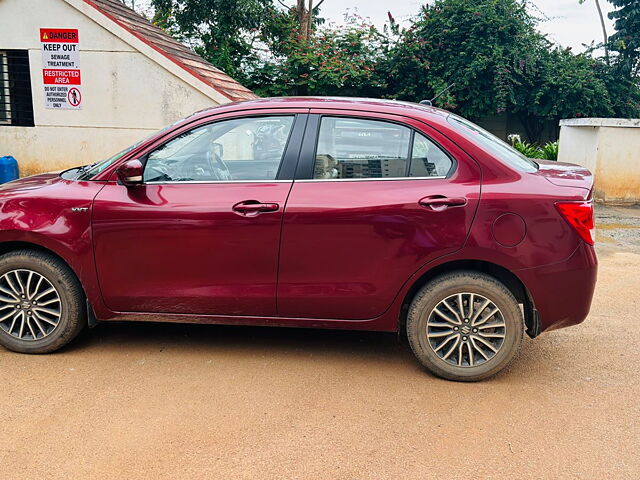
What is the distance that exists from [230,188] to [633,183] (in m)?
8.48

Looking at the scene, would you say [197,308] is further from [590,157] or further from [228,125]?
[590,157]

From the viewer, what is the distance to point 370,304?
12.9ft

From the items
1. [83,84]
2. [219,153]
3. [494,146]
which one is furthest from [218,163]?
[83,84]

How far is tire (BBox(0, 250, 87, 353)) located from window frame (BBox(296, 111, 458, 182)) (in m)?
1.70

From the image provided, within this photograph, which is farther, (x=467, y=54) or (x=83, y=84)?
(x=467, y=54)

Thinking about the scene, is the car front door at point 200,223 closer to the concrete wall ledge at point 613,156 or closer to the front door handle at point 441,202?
the front door handle at point 441,202

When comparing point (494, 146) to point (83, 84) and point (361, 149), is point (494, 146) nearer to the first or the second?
point (361, 149)

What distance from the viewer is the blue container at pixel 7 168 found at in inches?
377

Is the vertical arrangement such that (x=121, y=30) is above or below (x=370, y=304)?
above

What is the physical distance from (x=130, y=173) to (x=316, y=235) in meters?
1.23

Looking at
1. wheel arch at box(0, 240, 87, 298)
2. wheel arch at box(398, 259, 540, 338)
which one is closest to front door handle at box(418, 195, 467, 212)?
wheel arch at box(398, 259, 540, 338)

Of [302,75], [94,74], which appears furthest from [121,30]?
[302,75]

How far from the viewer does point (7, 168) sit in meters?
9.64

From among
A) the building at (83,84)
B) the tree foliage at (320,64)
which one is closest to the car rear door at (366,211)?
the building at (83,84)
